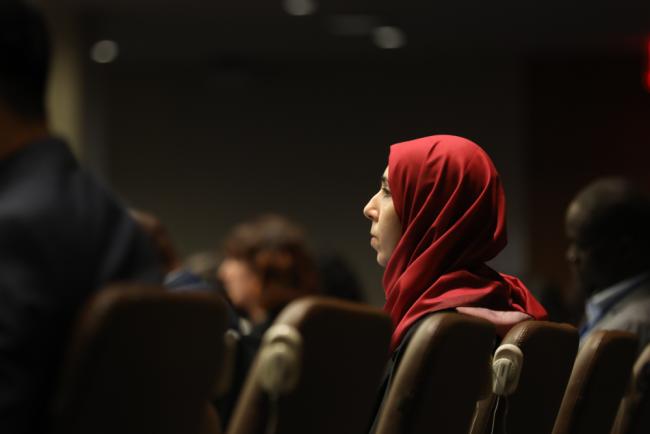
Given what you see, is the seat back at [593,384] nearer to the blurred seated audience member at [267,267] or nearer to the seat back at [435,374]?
the seat back at [435,374]

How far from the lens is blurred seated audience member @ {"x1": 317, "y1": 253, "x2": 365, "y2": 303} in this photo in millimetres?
5555

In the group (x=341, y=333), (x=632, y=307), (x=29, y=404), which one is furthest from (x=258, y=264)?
(x=29, y=404)

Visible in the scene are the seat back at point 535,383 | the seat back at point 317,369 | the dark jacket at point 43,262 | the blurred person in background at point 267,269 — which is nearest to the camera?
the dark jacket at point 43,262

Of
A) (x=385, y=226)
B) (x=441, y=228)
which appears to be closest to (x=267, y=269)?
(x=385, y=226)

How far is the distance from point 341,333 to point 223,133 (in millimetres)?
10238

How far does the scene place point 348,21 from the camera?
9344 mm

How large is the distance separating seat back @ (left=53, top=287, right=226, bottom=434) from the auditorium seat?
1579 mm

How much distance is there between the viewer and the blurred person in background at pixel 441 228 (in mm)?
2377

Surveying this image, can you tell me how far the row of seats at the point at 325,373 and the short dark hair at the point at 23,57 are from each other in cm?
25

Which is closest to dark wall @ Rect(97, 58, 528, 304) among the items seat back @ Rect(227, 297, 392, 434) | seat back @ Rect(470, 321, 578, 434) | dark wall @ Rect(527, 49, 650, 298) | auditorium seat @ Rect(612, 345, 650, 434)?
dark wall @ Rect(527, 49, 650, 298)

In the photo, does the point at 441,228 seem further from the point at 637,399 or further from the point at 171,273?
the point at 171,273

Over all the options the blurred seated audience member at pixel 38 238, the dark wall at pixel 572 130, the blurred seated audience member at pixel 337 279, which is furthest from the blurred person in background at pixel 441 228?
the dark wall at pixel 572 130

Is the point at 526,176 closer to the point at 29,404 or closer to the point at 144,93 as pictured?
the point at 144,93

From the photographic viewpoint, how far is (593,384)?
95.2 inches
